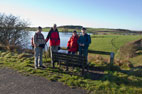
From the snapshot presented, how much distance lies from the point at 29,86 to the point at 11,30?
13.9 metres

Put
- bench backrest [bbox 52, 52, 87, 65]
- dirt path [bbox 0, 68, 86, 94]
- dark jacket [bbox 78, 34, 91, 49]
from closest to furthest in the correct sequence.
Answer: dirt path [bbox 0, 68, 86, 94] < bench backrest [bbox 52, 52, 87, 65] < dark jacket [bbox 78, 34, 91, 49]

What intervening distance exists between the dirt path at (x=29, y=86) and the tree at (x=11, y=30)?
1132cm

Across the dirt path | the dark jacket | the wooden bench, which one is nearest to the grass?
the dirt path

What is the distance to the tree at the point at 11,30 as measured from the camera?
16781 millimetres

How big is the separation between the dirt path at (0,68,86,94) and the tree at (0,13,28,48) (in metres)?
11.3

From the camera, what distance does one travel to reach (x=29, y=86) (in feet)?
16.7

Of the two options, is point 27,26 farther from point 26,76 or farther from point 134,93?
point 134,93

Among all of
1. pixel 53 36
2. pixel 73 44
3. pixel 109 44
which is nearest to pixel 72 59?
pixel 73 44

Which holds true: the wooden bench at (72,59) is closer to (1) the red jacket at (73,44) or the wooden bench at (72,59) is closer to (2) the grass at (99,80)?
(2) the grass at (99,80)

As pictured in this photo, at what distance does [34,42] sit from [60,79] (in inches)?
93.2

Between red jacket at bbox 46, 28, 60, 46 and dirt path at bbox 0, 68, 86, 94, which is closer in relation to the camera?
dirt path at bbox 0, 68, 86, 94

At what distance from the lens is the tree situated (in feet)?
55.1

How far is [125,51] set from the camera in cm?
1855

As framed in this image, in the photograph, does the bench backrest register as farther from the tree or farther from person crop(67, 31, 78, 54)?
the tree
